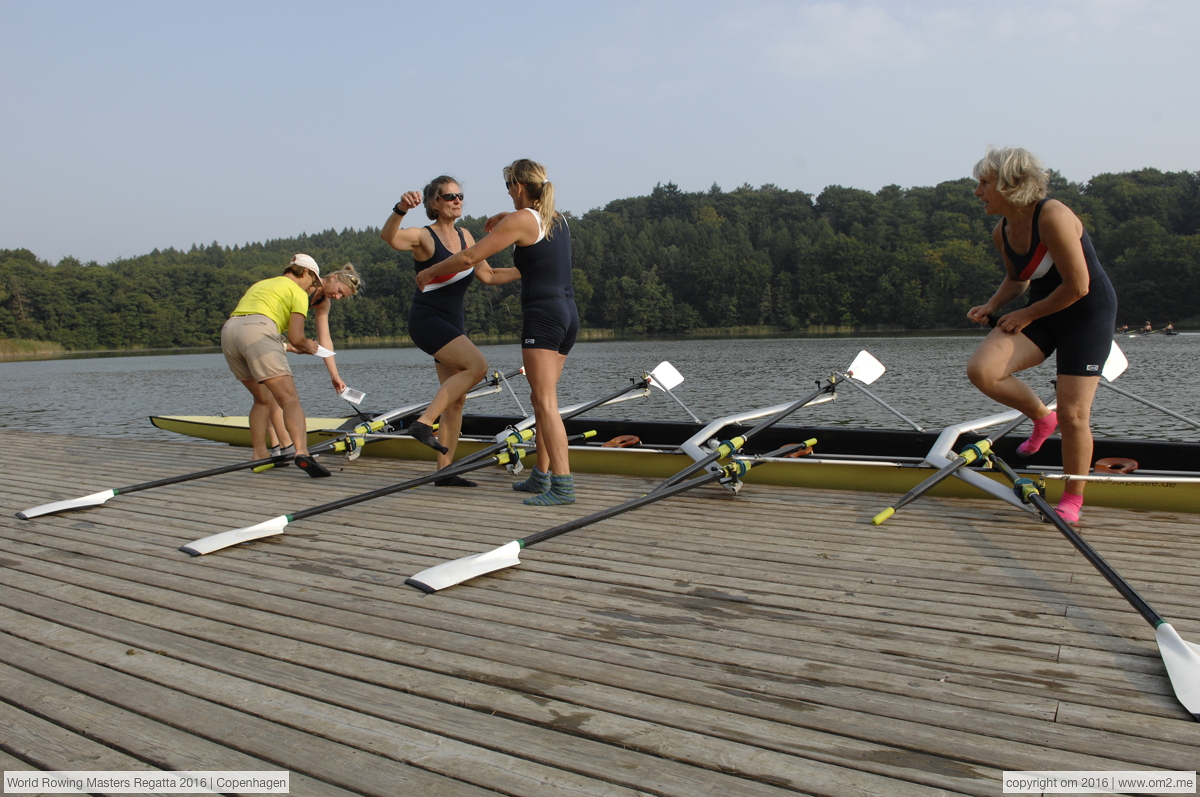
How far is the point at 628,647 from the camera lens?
231 centimetres

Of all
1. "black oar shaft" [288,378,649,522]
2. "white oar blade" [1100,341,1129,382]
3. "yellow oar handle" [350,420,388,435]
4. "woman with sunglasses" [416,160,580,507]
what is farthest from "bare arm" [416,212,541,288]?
"white oar blade" [1100,341,1129,382]

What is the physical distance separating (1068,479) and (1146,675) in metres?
1.68

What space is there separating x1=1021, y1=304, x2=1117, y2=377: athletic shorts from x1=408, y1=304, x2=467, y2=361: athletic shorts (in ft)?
10.4

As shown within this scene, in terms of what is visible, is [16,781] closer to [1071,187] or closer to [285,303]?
[285,303]

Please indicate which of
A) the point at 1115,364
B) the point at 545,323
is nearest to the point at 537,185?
the point at 545,323

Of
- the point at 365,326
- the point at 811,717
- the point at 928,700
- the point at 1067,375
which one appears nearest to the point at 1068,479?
the point at 1067,375

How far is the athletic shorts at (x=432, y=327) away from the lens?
15.6 feet

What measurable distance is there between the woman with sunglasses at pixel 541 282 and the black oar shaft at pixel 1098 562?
221 centimetres

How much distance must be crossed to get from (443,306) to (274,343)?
1.52m

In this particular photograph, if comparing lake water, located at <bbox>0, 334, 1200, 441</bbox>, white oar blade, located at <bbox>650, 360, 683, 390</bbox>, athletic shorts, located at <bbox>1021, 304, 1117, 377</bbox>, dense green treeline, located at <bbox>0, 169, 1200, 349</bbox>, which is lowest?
lake water, located at <bbox>0, 334, 1200, 441</bbox>

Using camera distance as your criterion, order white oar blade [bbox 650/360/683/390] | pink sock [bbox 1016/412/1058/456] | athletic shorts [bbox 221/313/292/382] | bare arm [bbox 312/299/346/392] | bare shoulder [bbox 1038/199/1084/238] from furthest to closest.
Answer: white oar blade [bbox 650/360/683/390]
bare arm [bbox 312/299/346/392]
athletic shorts [bbox 221/313/292/382]
pink sock [bbox 1016/412/1058/456]
bare shoulder [bbox 1038/199/1084/238]

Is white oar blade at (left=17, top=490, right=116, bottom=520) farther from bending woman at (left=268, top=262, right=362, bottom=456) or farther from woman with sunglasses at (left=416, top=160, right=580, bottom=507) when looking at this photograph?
woman with sunglasses at (left=416, top=160, right=580, bottom=507)

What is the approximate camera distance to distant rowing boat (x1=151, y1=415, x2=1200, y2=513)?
3.75 meters

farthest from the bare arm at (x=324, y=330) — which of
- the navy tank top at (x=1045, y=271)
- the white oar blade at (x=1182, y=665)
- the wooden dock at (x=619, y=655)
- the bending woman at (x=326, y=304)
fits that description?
the white oar blade at (x=1182, y=665)
